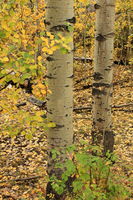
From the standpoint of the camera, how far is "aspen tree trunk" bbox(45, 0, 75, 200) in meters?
2.58

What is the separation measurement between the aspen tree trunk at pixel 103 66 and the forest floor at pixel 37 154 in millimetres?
340

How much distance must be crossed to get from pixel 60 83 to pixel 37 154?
3.08 metres

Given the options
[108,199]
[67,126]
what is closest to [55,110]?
[67,126]

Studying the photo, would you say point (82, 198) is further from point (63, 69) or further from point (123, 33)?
point (123, 33)

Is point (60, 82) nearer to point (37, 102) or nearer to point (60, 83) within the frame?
point (60, 83)

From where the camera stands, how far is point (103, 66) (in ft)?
12.4

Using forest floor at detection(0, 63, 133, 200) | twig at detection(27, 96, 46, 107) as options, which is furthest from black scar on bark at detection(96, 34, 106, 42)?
twig at detection(27, 96, 46, 107)

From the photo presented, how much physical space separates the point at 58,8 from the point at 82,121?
4.96 meters

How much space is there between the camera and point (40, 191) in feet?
13.2

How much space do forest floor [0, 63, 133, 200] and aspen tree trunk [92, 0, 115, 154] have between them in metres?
0.34

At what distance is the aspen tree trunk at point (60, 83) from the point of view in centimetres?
258

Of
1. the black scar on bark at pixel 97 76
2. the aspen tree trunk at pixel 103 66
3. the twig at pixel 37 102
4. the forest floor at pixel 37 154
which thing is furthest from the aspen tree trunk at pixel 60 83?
the twig at pixel 37 102

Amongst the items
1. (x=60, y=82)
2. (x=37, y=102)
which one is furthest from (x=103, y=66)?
(x=37, y=102)

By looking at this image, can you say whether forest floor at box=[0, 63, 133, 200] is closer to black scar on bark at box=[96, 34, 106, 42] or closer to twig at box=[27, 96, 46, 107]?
twig at box=[27, 96, 46, 107]
